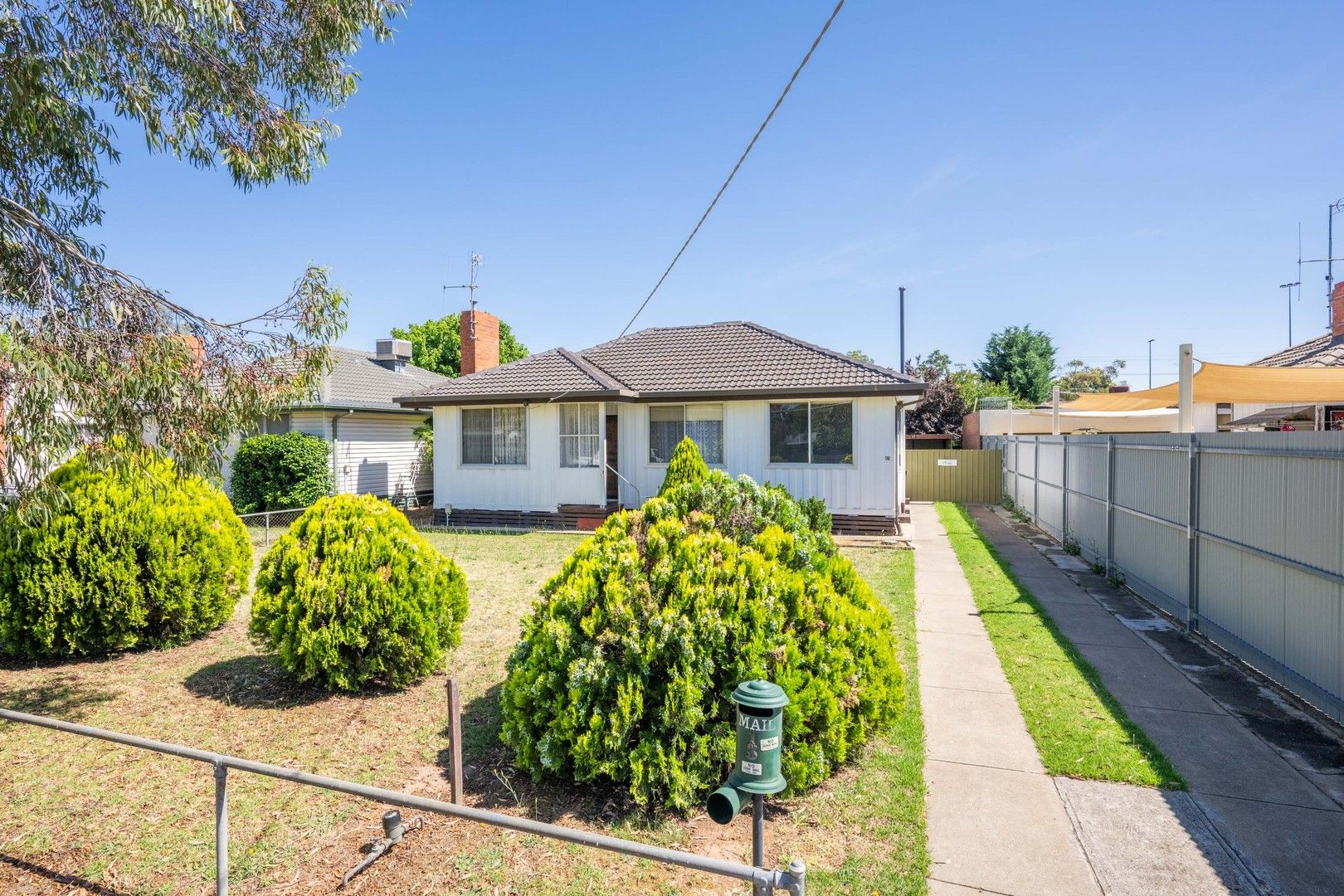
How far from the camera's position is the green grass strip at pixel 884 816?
3105mm

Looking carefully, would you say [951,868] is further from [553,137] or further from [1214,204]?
[1214,204]

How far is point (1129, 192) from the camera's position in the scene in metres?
12.2

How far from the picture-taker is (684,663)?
3672mm

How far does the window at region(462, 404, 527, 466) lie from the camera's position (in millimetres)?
15945

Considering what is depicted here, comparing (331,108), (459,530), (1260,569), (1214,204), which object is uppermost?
(1214,204)

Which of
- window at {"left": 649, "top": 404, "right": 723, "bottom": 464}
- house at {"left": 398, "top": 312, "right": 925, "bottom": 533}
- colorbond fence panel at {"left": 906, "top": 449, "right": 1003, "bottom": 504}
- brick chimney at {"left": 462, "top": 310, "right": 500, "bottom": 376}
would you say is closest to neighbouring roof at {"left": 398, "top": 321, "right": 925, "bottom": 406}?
house at {"left": 398, "top": 312, "right": 925, "bottom": 533}

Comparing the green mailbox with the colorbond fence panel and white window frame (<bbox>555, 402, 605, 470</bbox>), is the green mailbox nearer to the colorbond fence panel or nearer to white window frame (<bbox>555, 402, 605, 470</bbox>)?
white window frame (<bbox>555, 402, 605, 470</bbox>)

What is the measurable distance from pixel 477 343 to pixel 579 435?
669cm

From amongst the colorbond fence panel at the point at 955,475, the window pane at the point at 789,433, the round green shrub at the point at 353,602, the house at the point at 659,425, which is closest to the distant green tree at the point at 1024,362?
the colorbond fence panel at the point at 955,475

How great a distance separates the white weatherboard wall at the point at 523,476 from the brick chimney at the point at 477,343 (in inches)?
161

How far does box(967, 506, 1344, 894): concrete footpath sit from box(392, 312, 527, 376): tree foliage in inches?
1812

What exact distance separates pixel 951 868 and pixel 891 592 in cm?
606

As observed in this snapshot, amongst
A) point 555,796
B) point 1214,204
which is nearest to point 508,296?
point 1214,204

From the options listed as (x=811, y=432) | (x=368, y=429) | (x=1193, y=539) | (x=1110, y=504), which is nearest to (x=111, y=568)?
(x=1193, y=539)
